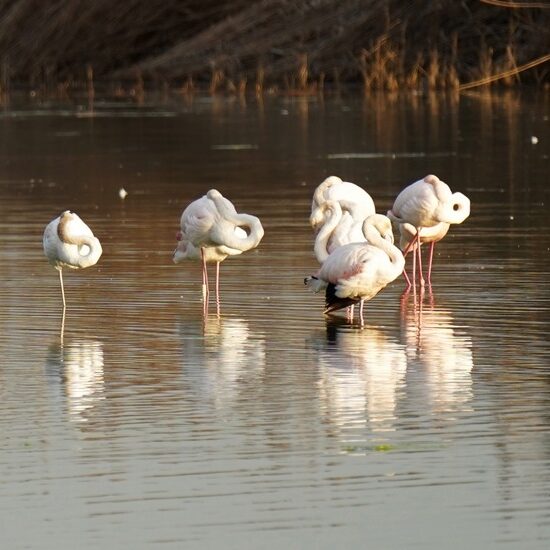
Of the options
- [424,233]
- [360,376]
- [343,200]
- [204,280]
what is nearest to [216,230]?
[204,280]

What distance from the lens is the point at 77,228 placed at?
1218 centimetres

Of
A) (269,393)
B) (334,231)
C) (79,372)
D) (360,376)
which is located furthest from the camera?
(334,231)

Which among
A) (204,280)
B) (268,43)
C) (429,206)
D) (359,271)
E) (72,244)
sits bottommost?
(204,280)

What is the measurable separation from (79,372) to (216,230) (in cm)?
325

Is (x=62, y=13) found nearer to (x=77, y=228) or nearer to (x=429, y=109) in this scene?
(x=429, y=109)

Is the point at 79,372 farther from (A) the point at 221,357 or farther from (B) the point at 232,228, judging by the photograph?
(B) the point at 232,228

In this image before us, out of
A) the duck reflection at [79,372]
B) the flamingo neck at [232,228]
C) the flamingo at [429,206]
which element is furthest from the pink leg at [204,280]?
the duck reflection at [79,372]

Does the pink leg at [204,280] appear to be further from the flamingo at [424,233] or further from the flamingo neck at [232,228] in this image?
the flamingo at [424,233]

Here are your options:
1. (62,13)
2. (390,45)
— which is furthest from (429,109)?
(62,13)

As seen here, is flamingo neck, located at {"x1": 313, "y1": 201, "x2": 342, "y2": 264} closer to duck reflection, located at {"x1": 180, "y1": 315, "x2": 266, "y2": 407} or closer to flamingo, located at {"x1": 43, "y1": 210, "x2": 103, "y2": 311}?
duck reflection, located at {"x1": 180, "y1": 315, "x2": 266, "y2": 407}

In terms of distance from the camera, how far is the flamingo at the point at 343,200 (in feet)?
42.8

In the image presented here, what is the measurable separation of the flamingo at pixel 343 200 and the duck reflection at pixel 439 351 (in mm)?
1001

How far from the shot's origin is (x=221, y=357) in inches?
397

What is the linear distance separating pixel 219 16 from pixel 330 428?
3976 centimetres
